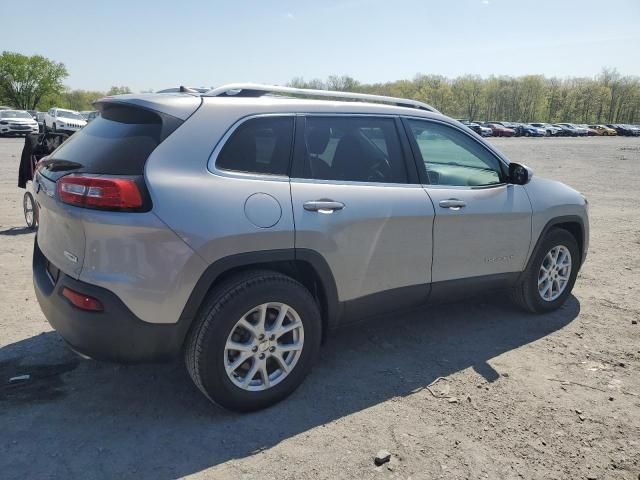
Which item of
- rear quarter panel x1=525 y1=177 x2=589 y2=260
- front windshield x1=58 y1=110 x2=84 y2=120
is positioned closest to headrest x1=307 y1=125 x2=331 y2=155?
rear quarter panel x1=525 y1=177 x2=589 y2=260

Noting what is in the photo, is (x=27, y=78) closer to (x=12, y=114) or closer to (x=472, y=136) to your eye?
(x=12, y=114)

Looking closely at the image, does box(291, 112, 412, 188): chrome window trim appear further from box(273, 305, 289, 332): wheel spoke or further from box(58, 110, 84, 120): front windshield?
box(58, 110, 84, 120): front windshield

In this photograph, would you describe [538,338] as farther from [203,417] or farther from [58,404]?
[58,404]

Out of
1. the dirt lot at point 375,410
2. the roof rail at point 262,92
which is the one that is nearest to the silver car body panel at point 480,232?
the dirt lot at point 375,410

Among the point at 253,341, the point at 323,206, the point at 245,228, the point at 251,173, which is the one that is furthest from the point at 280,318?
the point at 251,173

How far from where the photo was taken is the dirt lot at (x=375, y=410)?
261 cm

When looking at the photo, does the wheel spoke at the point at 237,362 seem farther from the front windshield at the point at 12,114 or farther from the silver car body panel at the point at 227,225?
the front windshield at the point at 12,114

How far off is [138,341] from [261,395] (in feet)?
2.62

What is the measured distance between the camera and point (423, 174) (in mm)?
3713

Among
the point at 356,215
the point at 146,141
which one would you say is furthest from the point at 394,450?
the point at 146,141

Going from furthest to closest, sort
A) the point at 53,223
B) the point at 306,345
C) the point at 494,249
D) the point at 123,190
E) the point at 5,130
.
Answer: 1. the point at 5,130
2. the point at 494,249
3. the point at 306,345
4. the point at 53,223
5. the point at 123,190

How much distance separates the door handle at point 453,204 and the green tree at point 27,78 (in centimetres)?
Result: 9941

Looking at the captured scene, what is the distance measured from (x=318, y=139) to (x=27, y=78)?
10035 centimetres

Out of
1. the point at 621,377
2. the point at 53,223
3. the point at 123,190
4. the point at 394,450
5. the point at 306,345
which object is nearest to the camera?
the point at 123,190
